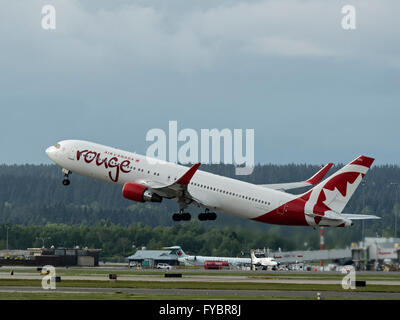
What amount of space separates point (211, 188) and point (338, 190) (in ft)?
47.3

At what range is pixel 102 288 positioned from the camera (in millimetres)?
95562

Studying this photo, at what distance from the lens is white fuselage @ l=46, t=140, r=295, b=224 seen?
352 feet

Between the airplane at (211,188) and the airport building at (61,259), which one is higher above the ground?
the airplane at (211,188)

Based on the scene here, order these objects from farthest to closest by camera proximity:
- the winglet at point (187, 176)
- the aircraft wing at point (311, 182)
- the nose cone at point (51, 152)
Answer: the aircraft wing at point (311, 182)
the nose cone at point (51, 152)
the winglet at point (187, 176)

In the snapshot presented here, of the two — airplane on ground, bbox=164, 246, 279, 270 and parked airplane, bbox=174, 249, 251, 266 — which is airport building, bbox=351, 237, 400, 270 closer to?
airplane on ground, bbox=164, 246, 279, 270

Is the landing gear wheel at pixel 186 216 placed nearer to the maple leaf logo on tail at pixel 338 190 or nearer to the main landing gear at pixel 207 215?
the main landing gear at pixel 207 215

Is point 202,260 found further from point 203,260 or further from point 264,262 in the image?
point 264,262

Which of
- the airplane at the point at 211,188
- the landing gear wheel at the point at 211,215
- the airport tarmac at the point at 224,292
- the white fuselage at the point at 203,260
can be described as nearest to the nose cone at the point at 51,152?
the airplane at the point at 211,188

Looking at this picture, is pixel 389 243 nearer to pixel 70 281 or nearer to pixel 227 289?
pixel 227 289

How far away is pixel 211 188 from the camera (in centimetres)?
10894

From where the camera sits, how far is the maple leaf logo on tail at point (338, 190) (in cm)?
10450

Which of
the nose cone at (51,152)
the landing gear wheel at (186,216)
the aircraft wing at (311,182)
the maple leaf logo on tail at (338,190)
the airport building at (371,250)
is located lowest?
the airport building at (371,250)

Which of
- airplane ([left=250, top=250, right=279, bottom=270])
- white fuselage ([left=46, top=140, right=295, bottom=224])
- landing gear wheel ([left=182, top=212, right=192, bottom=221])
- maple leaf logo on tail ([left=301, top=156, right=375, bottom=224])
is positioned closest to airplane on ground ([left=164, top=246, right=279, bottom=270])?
airplane ([left=250, top=250, right=279, bottom=270])

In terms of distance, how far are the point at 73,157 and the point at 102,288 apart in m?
21.8
